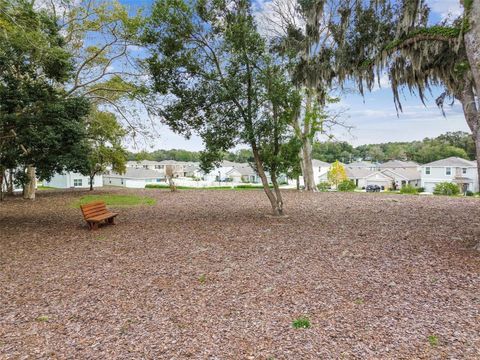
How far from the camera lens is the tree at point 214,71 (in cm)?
824

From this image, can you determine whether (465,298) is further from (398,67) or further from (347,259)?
(398,67)

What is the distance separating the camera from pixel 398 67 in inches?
350

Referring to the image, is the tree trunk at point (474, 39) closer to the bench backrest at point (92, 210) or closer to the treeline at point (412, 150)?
the bench backrest at point (92, 210)

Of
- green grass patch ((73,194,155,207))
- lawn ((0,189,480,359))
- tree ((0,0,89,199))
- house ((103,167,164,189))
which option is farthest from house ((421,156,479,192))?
tree ((0,0,89,199))

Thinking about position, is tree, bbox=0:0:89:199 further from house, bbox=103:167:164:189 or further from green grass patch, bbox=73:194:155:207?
house, bbox=103:167:164:189

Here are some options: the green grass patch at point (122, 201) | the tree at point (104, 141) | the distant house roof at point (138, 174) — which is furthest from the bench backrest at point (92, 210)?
the distant house roof at point (138, 174)

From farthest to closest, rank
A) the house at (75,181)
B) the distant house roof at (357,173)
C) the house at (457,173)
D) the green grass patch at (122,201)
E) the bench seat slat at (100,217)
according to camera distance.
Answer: the distant house roof at (357,173)
the house at (75,181)
the house at (457,173)
the green grass patch at (122,201)
the bench seat slat at (100,217)

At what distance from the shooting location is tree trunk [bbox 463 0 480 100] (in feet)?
18.3

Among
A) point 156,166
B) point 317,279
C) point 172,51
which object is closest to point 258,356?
point 317,279

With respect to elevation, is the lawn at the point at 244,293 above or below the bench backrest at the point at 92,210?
below

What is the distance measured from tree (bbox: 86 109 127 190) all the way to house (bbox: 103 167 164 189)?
57.5 feet

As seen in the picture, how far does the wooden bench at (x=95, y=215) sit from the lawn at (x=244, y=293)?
0.38 m

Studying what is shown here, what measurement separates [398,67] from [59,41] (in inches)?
393

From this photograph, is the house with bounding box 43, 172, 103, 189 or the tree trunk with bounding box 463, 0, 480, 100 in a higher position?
the tree trunk with bounding box 463, 0, 480, 100
